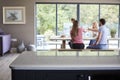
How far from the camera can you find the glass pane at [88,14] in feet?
30.0

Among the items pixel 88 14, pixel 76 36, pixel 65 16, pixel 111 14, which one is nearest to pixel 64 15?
pixel 65 16

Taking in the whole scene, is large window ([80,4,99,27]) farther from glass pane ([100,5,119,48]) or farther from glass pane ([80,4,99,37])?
glass pane ([100,5,119,48])

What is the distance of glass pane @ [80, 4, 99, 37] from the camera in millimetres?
9141

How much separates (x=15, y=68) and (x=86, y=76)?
19.3 inches

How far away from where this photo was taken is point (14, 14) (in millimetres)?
8711

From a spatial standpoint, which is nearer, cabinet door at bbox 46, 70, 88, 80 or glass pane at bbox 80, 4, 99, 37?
cabinet door at bbox 46, 70, 88, 80

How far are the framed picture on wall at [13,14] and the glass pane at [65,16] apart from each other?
1551mm

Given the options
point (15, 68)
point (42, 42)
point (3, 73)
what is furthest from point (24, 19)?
point (15, 68)

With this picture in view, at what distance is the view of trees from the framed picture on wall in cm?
74

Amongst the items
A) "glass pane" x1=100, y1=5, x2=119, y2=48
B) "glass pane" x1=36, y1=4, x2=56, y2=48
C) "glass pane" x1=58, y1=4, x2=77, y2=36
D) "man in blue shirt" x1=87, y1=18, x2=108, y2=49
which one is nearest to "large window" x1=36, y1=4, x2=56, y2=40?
"glass pane" x1=36, y1=4, x2=56, y2=48

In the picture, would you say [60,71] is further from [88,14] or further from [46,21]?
[88,14]

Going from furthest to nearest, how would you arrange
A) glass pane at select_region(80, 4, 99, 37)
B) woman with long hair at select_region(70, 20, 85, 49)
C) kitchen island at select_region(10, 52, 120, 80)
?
glass pane at select_region(80, 4, 99, 37)
woman with long hair at select_region(70, 20, 85, 49)
kitchen island at select_region(10, 52, 120, 80)

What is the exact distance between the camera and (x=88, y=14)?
9.23m

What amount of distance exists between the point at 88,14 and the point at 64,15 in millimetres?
1000
